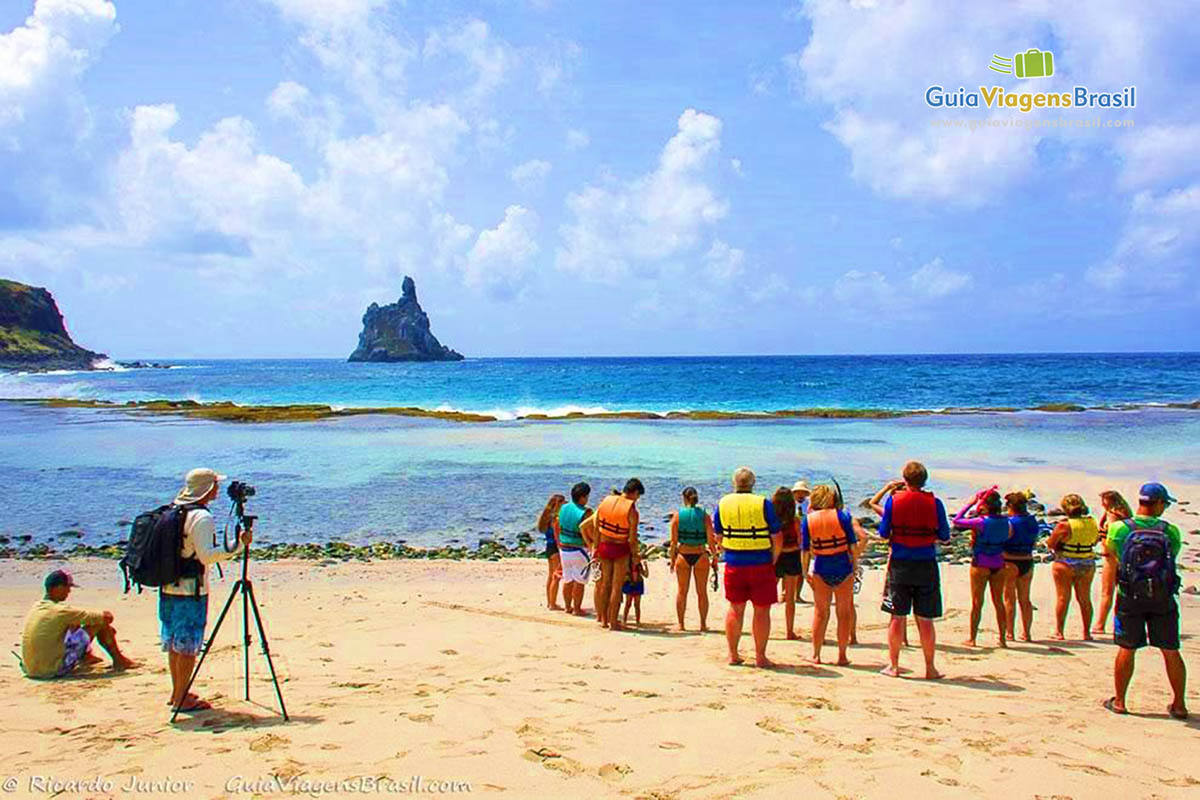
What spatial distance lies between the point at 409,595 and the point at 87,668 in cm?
457

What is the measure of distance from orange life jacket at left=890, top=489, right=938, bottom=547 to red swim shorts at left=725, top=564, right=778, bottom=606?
4.06 feet

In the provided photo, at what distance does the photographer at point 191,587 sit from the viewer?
6074mm

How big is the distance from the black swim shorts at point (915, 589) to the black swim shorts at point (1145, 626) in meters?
1.41

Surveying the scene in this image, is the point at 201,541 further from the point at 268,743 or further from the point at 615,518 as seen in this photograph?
the point at 615,518

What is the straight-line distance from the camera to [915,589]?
7.46m

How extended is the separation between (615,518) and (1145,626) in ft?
16.8

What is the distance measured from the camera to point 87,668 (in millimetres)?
7957

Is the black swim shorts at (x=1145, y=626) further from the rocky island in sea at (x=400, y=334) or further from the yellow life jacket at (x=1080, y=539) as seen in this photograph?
the rocky island in sea at (x=400, y=334)

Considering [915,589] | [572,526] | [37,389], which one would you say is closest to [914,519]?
[915,589]

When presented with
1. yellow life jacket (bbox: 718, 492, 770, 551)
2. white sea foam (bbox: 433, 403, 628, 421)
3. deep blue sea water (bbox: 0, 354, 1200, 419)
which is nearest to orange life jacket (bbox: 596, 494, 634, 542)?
yellow life jacket (bbox: 718, 492, 770, 551)

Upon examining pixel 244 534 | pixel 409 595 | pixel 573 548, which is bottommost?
pixel 409 595

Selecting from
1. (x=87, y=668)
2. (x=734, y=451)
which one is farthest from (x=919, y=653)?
(x=734, y=451)

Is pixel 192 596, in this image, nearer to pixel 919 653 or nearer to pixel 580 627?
pixel 580 627

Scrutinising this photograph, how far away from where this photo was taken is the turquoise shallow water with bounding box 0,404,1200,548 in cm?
1886
